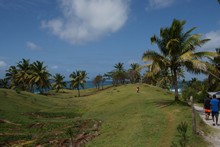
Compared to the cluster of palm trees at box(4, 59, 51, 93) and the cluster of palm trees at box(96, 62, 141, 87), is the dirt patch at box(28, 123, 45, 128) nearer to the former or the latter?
the cluster of palm trees at box(4, 59, 51, 93)

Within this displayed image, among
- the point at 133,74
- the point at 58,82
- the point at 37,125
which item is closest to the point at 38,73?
the point at 58,82

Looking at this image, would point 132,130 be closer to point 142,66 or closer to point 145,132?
point 145,132

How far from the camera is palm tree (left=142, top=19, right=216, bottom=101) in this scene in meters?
26.6

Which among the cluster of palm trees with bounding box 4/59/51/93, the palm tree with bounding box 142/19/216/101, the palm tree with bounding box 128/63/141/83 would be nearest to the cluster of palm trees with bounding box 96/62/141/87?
the palm tree with bounding box 128/63/141/83

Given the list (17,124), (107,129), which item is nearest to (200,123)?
(107,129)

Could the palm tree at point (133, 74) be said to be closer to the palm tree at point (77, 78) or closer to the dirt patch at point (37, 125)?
the palm tree at point (77, 78)

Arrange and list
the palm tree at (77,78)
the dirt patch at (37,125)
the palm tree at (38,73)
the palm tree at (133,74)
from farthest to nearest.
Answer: the palm tree at (133,74)
the palm tree at (77,78)
the palm tree at (38,73)
the dirt patch at (37,125)

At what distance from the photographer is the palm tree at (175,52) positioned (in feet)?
87.2

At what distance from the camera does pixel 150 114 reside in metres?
23.3

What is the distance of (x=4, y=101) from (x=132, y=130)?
2680 cm

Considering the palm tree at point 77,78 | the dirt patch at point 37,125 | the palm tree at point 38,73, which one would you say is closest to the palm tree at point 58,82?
the palm tree at point 77,78

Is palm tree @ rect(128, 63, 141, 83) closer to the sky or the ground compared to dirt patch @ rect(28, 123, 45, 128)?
closer to the sky

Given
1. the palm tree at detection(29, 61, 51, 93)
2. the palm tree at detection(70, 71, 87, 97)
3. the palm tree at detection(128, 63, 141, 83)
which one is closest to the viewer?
the palm tree at detection(29, 61, 51, 93)

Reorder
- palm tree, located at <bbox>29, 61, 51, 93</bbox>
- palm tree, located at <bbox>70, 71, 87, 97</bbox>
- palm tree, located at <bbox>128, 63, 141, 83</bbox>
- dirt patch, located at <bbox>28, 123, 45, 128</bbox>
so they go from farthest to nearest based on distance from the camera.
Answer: palm tree, located at <bbox>128, 63, 141, 83</bbox>
palm tree, located at <bbox>70, 71, 87, 97</bbox>
palm tree, located at <bbox>29, 61, 51, 93</bbox>
dirt patch, located at <bbox>28, 123, 45, 128</bbox>
